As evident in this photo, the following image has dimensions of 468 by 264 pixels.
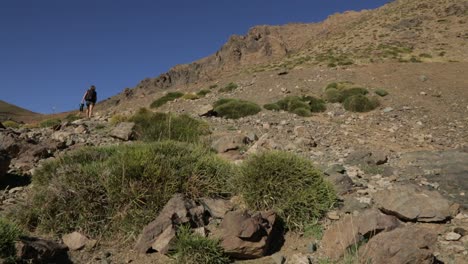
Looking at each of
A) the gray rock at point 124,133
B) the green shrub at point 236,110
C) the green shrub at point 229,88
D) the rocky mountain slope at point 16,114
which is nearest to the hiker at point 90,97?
the green shrub at point 236,110

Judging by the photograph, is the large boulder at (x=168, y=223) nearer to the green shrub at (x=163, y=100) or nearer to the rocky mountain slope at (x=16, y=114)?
the green shrub at (x=163, y=100)

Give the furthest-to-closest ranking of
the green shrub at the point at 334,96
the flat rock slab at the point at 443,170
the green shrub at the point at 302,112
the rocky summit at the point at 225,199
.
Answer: the green shrub at the point at 334,96, the green shrub at the point at 302,112, the flat rock slab at the point at 443,170, the rocky summit at the point at 225,199

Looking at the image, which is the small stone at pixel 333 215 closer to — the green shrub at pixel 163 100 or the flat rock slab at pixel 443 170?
the flat rock slab at pixel 443 170

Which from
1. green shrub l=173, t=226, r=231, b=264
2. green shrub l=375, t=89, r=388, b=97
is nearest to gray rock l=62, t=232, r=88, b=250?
green shrub l=173, t=226, r=231, b=264

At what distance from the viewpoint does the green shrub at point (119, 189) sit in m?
4.73

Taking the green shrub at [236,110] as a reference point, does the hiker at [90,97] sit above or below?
above

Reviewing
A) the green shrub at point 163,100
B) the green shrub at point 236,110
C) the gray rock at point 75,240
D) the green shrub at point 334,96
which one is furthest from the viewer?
the green shrub at point 163,100

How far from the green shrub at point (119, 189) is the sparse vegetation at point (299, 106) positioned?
1004 centimetres

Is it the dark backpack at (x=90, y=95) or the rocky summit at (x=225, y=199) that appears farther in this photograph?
A: the dark backpack at (x=90, y=95)

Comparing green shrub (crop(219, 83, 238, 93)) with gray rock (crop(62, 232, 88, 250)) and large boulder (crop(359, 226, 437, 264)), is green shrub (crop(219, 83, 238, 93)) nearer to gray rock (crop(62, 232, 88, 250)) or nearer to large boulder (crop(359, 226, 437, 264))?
gray rock (crop(62, 232, 88, 250))

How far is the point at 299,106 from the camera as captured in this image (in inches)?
645

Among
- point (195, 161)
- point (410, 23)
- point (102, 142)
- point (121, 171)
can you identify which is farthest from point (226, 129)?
point (410, 23)

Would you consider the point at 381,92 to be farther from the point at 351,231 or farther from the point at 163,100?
the point at 351,231

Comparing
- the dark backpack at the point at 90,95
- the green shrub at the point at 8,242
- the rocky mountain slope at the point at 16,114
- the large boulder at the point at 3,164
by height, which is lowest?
the green shrub at the point at 8,242
